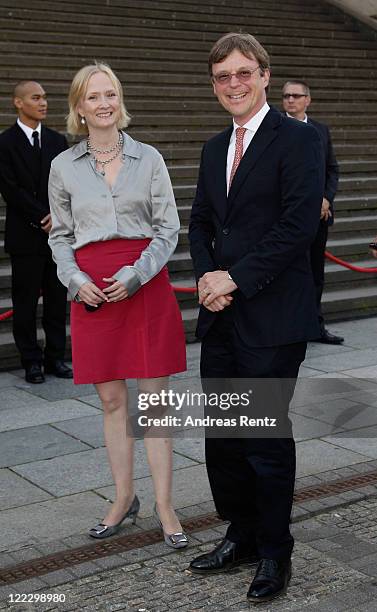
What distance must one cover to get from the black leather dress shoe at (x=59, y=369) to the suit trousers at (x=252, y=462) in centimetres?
363

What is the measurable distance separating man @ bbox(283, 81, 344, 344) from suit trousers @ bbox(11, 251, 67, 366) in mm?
2207

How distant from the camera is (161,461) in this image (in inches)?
176

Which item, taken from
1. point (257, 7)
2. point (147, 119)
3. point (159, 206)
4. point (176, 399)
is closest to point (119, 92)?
point (159, 206)

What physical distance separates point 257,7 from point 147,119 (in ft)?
14.9

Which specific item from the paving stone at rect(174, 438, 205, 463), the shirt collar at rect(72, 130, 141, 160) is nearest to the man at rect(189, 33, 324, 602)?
the shirt collar at rect(72, 130, 141, 160)

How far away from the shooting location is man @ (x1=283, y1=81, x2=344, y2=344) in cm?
842

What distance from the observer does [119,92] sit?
4.42 meters

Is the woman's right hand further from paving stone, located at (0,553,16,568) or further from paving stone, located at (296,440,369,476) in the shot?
paving stone, located at (296,440,369,476)

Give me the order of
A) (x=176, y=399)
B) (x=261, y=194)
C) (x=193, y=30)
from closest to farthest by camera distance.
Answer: (x=261, y=194) → (x=176, y=399) → (x=193, y=30)

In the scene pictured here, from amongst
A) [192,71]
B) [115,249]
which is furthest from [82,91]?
[192,71]

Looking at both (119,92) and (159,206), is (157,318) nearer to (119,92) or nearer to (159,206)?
(159,206)

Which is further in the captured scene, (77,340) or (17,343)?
(17,343)

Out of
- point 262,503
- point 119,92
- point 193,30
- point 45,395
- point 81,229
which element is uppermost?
point 193,30

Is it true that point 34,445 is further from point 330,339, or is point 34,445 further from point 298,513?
point 330,339
